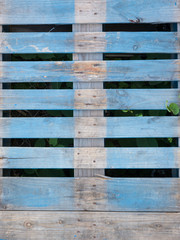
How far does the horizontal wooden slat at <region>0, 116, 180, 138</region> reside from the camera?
5.43 ft

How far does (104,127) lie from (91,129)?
0.32 ft

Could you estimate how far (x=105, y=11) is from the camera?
167cm

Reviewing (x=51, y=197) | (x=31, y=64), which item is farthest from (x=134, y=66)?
(x=51, y=197)

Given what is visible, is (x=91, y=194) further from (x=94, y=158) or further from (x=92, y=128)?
(x=92, y=128)

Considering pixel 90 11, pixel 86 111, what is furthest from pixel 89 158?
pixel 90 11

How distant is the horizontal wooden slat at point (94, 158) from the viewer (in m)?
1.65

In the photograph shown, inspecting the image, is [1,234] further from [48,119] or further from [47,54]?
[47,54]

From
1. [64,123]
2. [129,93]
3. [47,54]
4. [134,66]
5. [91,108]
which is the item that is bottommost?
[64,123]

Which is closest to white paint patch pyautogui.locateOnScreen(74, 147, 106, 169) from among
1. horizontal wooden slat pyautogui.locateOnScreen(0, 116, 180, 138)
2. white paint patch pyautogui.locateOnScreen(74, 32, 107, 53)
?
horizontal wooden slat pyautogui.locateOnScreen(0, 116, 180, 138)

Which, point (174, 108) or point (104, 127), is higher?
point (174, 108)

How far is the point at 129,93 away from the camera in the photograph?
1665 millimetres

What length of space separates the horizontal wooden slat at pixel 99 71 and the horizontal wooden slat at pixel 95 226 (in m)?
1.01

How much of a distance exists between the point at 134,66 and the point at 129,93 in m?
0.21

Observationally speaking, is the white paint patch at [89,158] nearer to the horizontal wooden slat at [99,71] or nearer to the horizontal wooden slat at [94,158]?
the horizontal wooden slat at [94,158]
